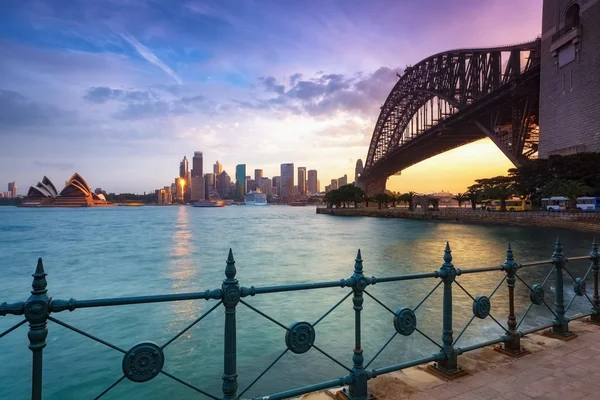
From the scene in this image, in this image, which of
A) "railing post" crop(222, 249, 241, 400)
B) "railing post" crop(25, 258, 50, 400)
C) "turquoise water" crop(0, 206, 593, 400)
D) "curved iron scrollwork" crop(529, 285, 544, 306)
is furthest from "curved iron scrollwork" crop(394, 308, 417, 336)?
"turquoise water" crop(0, 206, 593, 400)

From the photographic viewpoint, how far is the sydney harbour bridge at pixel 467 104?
6469cm

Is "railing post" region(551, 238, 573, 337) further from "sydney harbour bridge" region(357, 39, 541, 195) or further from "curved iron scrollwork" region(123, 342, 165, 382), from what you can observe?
"sydney harbour bridge" region(357, 39, 541, 195)

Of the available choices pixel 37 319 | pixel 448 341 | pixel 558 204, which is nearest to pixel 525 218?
pixel 558 204

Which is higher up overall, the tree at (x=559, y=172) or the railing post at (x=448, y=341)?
the tree at (x=559, y=172)

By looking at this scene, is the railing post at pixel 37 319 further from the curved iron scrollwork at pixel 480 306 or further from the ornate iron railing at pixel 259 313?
the curved iron scrollwork at pixel 480 306

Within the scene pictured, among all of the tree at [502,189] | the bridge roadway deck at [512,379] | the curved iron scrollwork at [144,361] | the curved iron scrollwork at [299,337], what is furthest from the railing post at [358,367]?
the tree at [502,189]

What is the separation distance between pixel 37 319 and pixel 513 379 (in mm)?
5028

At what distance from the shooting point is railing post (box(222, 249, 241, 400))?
337 centimetres

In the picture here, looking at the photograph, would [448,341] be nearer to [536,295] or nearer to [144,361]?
[536,295]

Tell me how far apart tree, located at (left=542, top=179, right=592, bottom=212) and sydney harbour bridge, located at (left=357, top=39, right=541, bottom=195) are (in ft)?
48.2

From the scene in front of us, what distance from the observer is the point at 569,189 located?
1777 inches

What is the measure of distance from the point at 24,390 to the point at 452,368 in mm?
9731

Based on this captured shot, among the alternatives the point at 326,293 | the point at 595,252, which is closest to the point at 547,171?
the point at 326,293

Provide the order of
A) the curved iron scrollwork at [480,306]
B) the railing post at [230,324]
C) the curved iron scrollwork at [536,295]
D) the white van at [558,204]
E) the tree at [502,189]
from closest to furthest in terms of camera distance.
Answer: the railing post at [230,324], the curved iron scrollwork at [480,306], the curved iron scrollwork at [536,295], the white van at [558,204], the tree at [502,189]
